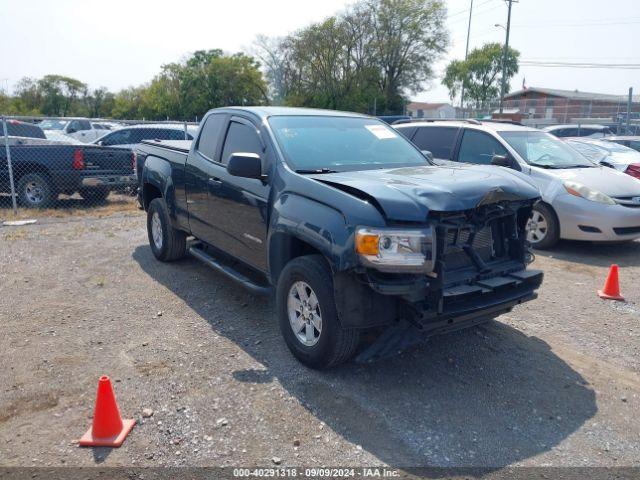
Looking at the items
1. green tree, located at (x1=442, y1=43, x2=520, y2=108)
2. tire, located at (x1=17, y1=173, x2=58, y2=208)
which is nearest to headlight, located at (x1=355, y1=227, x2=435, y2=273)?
tire, located at (x1=17, y1=173, x2=58, y2=208)

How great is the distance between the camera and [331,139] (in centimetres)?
508

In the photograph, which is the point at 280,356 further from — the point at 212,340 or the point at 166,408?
the point at 166,408

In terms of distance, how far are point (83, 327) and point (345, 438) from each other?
298 centimetres

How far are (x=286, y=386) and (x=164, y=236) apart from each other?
366 centimetres

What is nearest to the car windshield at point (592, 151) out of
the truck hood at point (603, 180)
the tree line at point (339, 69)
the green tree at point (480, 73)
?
the truck hood at point (603, 180)

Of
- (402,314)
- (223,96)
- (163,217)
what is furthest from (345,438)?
(223,96)

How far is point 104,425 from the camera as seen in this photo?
3348 mm

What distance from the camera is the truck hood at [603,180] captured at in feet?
25.8

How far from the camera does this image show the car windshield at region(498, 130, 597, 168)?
8.34 metres

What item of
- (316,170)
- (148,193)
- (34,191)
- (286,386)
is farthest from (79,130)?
(286,386)

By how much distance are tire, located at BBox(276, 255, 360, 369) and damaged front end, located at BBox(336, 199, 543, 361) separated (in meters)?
0.16

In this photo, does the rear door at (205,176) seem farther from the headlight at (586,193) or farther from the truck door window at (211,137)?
the headlight at (586,193)

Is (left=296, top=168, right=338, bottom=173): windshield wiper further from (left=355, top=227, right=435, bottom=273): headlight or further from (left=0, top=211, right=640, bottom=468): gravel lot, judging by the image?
(left=0, top=211, right=640, bottom=468): gravel lot

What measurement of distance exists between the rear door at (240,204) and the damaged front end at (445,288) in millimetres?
1352
